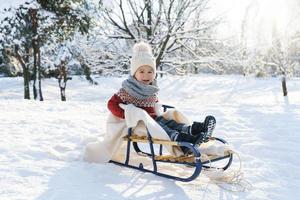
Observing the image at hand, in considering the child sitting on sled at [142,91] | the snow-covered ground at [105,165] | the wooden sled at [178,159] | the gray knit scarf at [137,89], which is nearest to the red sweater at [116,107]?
the child sitting on sled at [142,91]

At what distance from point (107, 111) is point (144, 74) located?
16.4ft

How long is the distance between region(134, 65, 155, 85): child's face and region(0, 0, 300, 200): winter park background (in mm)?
1030

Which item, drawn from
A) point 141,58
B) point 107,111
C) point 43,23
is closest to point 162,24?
point 43,23

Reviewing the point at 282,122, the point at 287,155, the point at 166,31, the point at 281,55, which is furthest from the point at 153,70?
the point at 281,55

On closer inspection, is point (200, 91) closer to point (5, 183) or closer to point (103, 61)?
point (103, 61)

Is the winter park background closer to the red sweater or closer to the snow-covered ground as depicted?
the snow-covered ground

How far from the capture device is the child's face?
4.80 metres

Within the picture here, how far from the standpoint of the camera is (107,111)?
967 centimetres

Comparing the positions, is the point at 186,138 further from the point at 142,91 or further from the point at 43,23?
the point at 43,23

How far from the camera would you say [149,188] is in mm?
3793

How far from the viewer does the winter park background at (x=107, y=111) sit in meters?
3.85

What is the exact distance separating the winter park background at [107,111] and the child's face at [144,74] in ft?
3.38

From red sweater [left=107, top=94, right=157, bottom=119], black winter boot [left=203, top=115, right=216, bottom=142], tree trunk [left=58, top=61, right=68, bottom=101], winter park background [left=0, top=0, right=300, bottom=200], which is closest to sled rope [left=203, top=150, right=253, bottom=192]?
winter park background [left=0, top=0, right=300, bottom=200]

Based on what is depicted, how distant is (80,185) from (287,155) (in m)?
2.87
